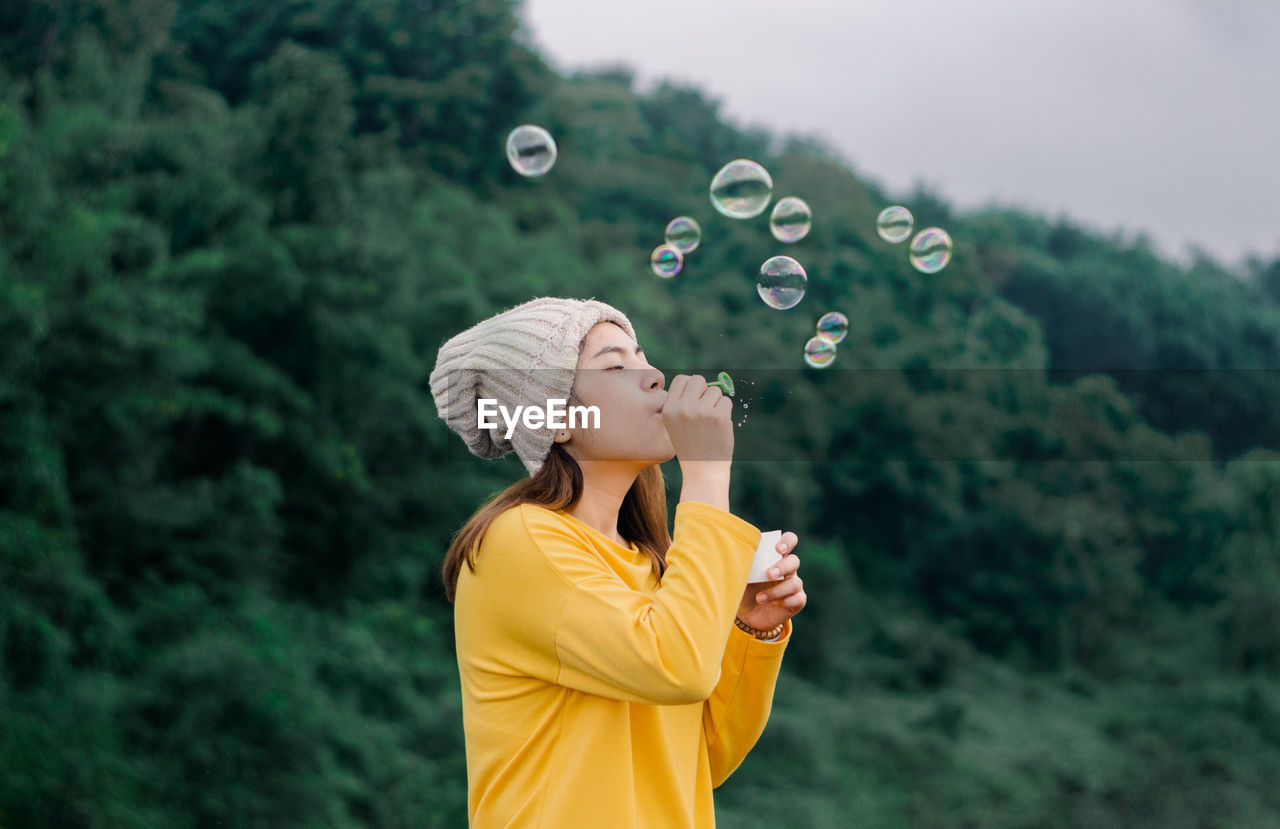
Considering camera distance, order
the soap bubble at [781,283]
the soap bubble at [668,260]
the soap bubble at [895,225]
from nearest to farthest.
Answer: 1. the soap bubble at [781,283]
2. the soap bubble at [668,260]
3. the soap bubble at [895,225]

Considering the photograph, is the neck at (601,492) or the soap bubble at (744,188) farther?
the soap bubble at (744,188)

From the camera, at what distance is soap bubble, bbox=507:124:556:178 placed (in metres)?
3.34

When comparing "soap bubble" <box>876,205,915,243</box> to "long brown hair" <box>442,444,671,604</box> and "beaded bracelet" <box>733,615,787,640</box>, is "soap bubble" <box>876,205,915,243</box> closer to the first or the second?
"long brown hair" <box>442,444,671,604</box>

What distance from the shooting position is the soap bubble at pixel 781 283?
2570mm

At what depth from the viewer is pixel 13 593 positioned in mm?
5828

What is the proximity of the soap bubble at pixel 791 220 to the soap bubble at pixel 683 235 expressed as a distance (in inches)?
8.4

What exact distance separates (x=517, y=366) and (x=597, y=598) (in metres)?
0.42

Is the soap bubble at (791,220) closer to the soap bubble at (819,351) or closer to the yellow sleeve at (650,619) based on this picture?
the soap bubble at (819,351)

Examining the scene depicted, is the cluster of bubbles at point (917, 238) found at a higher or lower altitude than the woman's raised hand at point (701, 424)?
higher

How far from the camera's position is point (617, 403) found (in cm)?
167

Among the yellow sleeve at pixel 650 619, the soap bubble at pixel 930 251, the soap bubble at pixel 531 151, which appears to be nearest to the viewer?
the yellow sleeve at pixel 650 619

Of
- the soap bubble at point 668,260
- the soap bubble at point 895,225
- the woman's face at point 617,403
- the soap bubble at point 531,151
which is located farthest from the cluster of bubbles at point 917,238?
the woman's face at point 617,403

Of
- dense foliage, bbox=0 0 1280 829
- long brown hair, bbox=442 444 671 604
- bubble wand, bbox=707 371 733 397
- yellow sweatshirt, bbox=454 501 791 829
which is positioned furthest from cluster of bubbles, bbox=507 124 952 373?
yellow sweatshirt, bbox=454 501 791 829

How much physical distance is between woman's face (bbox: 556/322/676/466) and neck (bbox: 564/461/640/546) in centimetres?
2
